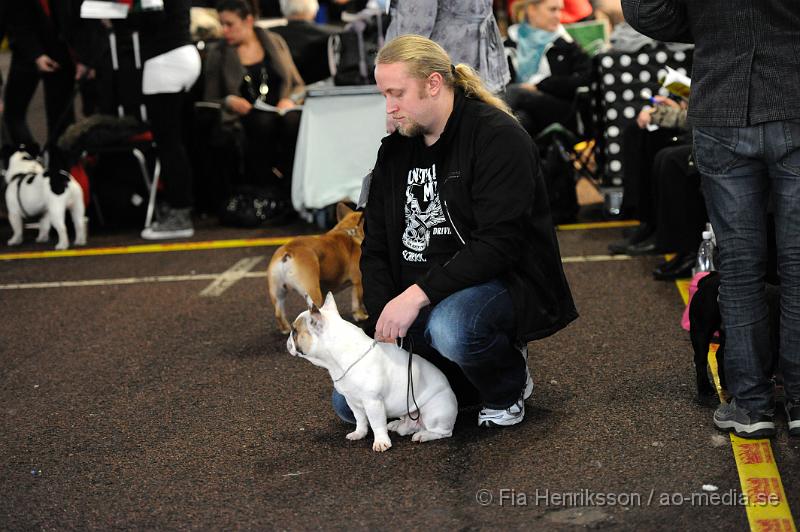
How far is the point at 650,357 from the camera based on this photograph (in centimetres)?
444

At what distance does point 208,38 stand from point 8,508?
6685 mm

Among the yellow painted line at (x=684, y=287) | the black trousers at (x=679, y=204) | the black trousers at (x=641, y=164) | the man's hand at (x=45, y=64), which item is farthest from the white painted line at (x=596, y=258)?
the man's hand at (x=45, y=64)

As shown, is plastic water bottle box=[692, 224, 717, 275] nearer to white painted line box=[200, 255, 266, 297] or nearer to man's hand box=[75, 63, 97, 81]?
white painted line box=[200, 255, 266, 297]

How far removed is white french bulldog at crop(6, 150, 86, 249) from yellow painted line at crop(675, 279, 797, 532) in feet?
19.0

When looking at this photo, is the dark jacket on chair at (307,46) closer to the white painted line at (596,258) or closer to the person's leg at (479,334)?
the white painted line at (596,258)

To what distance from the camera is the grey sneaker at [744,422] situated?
342 cm

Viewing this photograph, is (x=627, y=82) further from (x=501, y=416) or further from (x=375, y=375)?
(x=375, y=375)

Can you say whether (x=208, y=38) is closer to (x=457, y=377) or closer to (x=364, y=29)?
(x=364, y=29)

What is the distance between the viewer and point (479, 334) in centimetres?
347

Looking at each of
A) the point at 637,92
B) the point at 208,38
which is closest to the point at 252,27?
the point at 208,38

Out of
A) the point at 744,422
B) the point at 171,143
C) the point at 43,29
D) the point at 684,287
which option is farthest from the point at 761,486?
the point at 43,29

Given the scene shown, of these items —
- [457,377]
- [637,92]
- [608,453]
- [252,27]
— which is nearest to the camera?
[608,453]

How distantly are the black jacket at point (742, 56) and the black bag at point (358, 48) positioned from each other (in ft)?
16.7

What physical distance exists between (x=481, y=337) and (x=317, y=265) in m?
1.59
